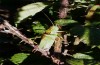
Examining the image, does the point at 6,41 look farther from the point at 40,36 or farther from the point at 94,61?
the point at 94,61

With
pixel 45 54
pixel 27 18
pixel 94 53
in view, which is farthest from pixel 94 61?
pixel 27 18

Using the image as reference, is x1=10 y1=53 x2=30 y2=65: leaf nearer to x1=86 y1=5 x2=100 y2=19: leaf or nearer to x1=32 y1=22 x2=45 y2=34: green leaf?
x1=32 y1=22 x2=45 y2=34: green leaf

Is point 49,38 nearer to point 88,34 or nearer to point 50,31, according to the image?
point 50,31

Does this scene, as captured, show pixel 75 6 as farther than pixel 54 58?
Yes

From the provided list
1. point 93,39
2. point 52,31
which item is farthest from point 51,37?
point 93,39

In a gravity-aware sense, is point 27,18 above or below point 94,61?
above

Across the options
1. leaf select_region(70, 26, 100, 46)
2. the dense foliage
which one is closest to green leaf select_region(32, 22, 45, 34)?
the dense foliage

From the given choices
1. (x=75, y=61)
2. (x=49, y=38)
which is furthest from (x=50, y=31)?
(x=75, y=61)
